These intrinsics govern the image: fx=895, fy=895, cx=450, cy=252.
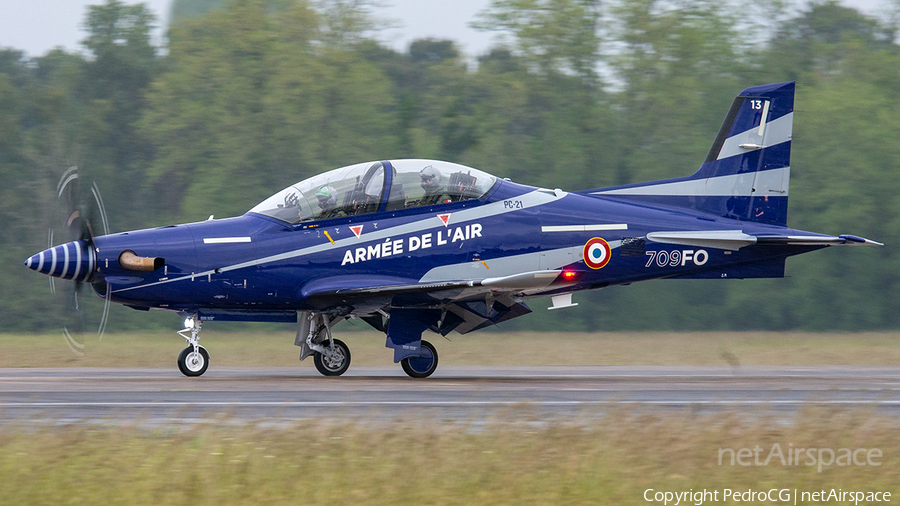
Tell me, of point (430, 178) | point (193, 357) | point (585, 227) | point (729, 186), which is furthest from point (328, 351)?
point (729, 186)

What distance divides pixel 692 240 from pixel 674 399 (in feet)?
13.2

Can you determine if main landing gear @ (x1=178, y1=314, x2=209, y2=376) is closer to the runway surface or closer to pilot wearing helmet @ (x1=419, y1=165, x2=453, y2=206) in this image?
the runway surface

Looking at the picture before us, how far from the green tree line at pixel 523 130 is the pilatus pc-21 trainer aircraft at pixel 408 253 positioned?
16543 mm

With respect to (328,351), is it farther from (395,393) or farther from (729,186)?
(729,186)

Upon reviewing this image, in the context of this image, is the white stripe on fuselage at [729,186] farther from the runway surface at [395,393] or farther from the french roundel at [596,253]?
the runway surface at [395,393]

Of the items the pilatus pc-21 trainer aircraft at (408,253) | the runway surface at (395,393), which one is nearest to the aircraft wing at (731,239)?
the pilatus pc-21 trainer aircraft at (408,253)

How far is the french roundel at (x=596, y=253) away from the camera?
41.5 feet

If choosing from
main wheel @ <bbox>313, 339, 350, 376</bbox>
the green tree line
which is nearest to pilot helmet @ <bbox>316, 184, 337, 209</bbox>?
main wheel @ <bbox>313, 339, 350, 376</bbox>

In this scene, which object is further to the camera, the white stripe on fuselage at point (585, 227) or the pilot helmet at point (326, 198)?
the white stripe on fuselage at point (585, 227)

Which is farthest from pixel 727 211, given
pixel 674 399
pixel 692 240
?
pixel 674 399

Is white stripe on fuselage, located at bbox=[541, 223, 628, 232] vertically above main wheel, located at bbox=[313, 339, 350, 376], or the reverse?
white stripe on fuselage, located at bbox=[541, 223, 628, 232]

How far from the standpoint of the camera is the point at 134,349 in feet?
60.3

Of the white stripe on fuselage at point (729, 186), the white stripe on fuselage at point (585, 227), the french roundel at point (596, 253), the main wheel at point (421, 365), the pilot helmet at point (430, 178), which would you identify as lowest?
the main wheel at point (421, 365)

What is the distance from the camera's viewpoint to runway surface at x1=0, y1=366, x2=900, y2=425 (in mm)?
7875
